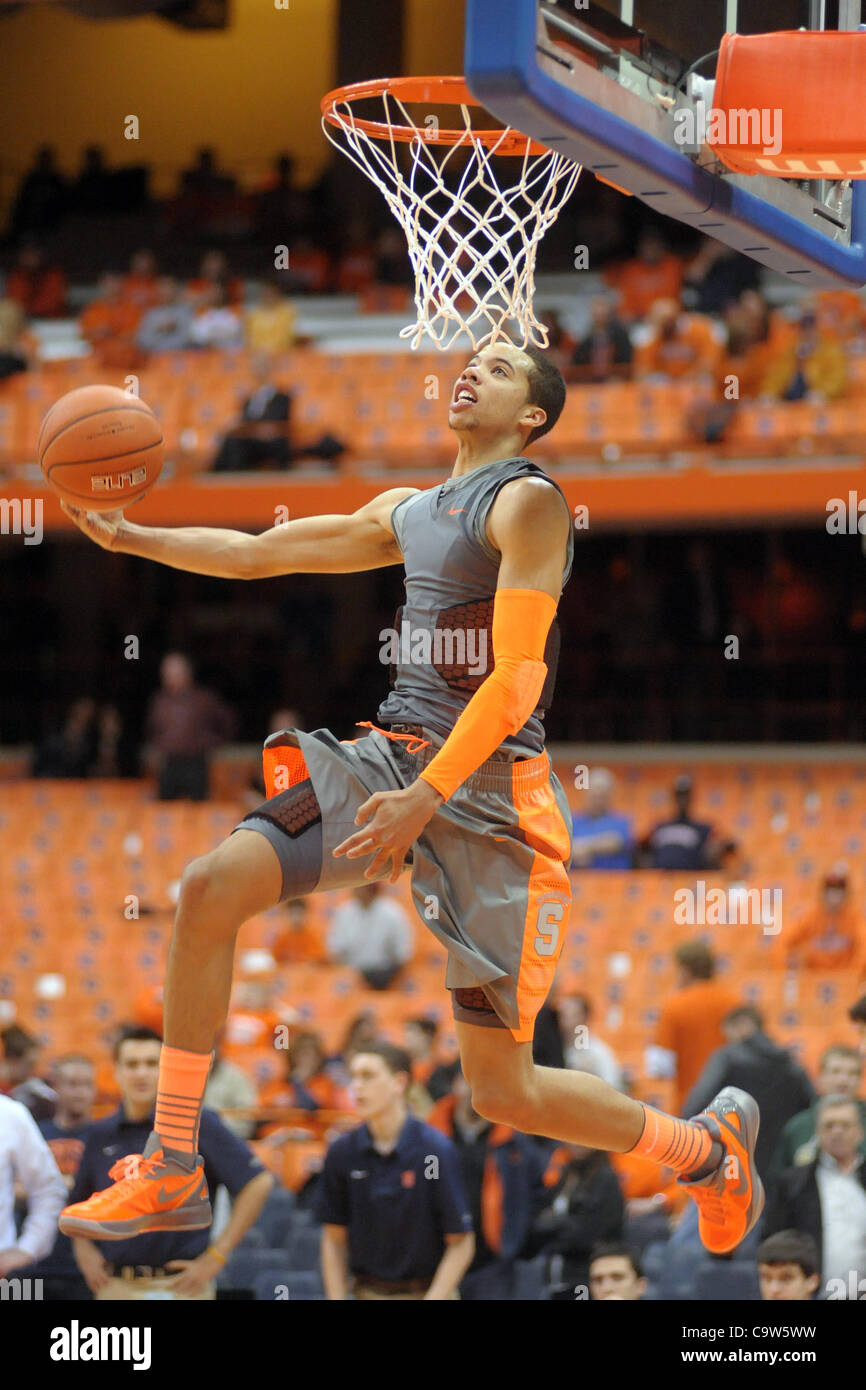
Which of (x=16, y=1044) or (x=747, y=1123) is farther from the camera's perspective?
(x=16, y=1044)

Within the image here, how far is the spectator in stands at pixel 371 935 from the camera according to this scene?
→ 10.4 metres

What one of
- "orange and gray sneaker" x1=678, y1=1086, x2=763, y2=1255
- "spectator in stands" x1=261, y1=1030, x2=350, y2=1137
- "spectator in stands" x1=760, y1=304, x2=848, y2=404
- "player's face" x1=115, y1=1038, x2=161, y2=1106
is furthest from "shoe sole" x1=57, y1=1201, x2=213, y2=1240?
"spectator in stands" x1=760, y1=304, x2=848, y2=404

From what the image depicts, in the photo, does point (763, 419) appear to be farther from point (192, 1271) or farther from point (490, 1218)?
point (192, 1271)

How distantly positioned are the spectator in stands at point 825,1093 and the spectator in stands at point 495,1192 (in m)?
0.83

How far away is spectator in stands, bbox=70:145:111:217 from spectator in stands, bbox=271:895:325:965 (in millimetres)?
9378

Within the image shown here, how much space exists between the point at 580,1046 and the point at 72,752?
7.70 meters

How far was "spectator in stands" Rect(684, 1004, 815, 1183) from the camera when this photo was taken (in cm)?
671

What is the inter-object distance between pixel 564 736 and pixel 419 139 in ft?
31.5

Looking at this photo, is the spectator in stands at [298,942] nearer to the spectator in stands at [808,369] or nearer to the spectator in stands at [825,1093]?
the spectator in stands at [825,1093]

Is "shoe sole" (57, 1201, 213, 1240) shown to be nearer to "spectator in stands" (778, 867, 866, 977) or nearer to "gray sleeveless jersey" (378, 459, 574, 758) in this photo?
"gray sleeveless jersey" (378, 459, 574, 758)

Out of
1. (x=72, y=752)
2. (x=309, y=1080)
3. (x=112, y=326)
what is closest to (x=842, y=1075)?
(x=309, y=1080)

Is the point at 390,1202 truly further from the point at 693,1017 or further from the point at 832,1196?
the point at 693,1017

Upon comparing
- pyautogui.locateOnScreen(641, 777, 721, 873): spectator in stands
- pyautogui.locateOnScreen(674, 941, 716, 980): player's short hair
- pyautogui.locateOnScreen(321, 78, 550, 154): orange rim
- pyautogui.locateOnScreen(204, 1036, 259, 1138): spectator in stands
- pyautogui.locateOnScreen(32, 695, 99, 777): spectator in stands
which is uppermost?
pyautogui.locateOnScreen(321, 78, 550, 154): orange rim

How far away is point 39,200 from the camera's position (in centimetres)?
1780
